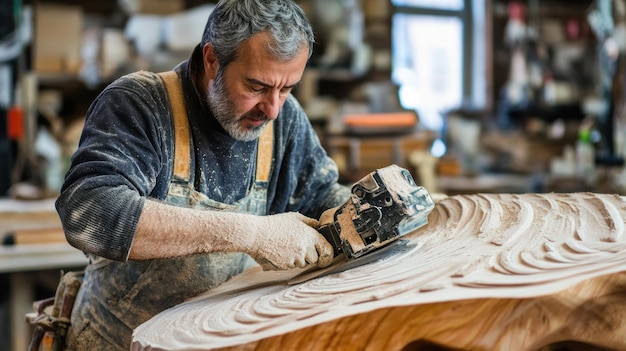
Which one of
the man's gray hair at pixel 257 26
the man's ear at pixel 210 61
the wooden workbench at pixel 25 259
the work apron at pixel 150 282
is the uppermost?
the man's gray hair at pixel 257 26

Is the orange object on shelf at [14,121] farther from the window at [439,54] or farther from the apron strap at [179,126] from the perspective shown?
the window at [439,54]

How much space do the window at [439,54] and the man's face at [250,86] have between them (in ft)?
21.7

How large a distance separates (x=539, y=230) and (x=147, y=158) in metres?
1.04

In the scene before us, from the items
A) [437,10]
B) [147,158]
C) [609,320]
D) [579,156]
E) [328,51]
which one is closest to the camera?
[609,320]

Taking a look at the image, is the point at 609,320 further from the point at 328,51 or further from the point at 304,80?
the point at 328,51

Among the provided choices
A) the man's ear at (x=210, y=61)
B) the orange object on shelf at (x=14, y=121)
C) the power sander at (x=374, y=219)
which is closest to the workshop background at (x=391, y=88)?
the orange object on shelf at (x=14, y=121)

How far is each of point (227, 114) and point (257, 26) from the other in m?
0.29

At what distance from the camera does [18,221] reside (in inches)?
165

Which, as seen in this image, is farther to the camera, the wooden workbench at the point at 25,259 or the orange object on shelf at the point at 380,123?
the orange object on shelf at the point at 380,123

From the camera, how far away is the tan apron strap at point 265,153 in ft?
7.87

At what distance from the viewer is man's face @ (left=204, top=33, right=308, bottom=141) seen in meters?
2.06

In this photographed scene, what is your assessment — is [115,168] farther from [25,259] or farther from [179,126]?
[25,259]

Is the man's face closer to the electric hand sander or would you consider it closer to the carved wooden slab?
the electric hand sander

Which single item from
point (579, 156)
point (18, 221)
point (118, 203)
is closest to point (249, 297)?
point (118, 203)
